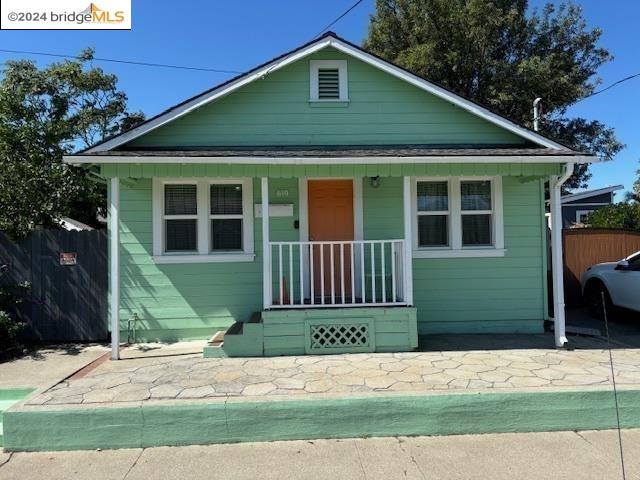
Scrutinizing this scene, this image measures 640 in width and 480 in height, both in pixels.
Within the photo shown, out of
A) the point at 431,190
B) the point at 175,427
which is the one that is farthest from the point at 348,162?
the point at 175,427

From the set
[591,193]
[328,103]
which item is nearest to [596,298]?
[328,103]

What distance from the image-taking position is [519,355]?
20.6 feet

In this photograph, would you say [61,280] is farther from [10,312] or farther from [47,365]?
[47,365]

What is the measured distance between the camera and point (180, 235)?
760cm

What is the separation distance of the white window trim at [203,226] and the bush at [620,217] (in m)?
10.5

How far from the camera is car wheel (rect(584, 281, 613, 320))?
9.23 m

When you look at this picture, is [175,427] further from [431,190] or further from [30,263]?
[431,190]

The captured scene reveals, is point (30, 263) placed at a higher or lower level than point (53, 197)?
lower

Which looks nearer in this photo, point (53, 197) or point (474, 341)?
point (474, 341)

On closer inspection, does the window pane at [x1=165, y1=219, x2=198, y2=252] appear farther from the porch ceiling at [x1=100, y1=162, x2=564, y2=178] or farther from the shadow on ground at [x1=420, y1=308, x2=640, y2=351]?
the shadow on ground at [x1=420, y1=308, x2=640, y2=351]

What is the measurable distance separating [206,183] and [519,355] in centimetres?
524

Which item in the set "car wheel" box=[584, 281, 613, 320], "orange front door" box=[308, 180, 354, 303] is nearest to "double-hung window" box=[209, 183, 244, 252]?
"orange front door" box=[308, 180, 354, 303]

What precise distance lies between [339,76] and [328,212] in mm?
2269

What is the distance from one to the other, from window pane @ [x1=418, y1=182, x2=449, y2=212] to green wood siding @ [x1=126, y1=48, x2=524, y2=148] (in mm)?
716
